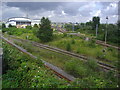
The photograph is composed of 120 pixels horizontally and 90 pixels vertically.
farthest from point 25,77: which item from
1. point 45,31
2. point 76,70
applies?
point 45,31

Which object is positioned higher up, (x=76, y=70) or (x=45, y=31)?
(x=45, y=31)

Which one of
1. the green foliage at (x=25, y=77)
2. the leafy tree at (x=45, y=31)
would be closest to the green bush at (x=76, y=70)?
the green foliage at (x=25, y=77)

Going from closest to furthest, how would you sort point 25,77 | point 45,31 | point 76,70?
point 25,77
point 76,70
point 45,31

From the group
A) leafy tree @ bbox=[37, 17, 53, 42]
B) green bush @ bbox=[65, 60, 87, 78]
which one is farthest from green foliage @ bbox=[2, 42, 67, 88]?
leafy tree @ bbox=[37, 17, 53, 42]

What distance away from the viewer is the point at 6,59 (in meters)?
5.18

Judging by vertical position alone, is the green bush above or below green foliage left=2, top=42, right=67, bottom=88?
below

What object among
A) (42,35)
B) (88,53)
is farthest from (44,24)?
(88,53)

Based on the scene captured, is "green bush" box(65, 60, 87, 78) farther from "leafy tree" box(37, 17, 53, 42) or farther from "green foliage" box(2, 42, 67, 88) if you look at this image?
"leafy tree" box(37, 17, 53, 42)

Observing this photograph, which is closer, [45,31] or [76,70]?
[76,70]

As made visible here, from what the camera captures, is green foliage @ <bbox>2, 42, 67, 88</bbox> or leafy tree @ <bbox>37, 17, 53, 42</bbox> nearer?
green foliage @ <bbox>2, 42, 67, 88</bbox>

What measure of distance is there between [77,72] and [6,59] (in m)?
3.10

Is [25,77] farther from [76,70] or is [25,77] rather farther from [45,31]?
[45,31]

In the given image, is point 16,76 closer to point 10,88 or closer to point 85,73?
point 10,88

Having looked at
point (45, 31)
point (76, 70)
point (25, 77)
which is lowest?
point (76, 70)
